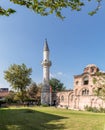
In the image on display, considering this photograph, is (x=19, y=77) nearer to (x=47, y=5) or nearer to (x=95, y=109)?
(x=95, y=109)

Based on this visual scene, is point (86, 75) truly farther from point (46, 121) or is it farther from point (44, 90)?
point (46, 121)

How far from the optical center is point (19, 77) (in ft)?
240

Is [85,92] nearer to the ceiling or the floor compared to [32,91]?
nearer to the floor

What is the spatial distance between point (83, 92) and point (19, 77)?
61.9 feet

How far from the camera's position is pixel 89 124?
2812cm

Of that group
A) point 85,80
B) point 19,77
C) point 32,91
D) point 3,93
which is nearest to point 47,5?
point 85,80

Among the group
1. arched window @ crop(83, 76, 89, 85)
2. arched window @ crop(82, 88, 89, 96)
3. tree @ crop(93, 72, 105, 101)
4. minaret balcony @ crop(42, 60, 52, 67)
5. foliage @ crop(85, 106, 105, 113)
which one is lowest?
foliage @ crop(85, 106, 105, 113)

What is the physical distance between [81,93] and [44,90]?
1408 cm

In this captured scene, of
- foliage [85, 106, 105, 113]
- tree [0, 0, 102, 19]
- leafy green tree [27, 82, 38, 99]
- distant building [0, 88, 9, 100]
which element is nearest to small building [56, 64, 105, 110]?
foliage [85, 106, 105, 113]

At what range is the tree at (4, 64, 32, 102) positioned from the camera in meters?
72.8

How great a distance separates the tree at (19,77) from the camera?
7275 centimetres

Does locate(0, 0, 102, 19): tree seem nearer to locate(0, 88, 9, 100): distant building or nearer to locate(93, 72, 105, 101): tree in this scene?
locate(93, 72, 105, 101): tree

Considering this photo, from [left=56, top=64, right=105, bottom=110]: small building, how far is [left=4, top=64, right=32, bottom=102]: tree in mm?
12064

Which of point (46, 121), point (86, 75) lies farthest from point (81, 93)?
point (46, 121)
